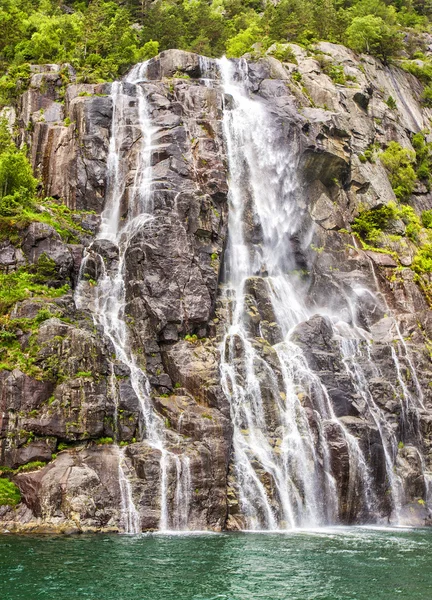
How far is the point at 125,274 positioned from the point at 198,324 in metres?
5.53

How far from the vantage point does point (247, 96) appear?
5238 cm

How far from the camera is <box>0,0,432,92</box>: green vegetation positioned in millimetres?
54750

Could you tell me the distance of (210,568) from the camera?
18641 millimetres

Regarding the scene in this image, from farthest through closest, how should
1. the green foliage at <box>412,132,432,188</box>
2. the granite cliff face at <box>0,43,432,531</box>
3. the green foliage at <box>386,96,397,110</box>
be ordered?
1. the green foliage at <box>386,96,397,110</box>
2. the green foliage at <box>412,132,432,188</box>
3. the granite cliff face at <box>0,43,432,531</box>

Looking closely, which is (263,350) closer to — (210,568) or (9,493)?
(9,493)

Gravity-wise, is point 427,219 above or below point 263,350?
above

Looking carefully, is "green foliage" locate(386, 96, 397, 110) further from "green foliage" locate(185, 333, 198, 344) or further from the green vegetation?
"green foliage" locate(185, 333, 198, 344)

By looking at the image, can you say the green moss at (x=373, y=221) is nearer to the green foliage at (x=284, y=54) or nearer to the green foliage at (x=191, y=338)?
the green foliage at (x=284, y=54)

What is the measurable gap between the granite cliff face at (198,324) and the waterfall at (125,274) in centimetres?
15

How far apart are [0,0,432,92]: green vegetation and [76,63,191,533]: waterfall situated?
6.80m

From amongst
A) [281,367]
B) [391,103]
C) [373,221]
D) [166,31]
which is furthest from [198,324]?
[166,31]

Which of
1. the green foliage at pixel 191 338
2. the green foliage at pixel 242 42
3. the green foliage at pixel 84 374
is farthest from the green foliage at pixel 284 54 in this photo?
the green foliage at pixel 84 374

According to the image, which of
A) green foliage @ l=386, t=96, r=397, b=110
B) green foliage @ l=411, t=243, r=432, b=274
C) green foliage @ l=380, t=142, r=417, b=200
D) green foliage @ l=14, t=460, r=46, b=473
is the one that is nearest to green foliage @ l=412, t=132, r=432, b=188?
green foliage @ l=380, t=142, r=417, b=200

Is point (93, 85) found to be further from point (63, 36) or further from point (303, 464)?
point (303, 464)
